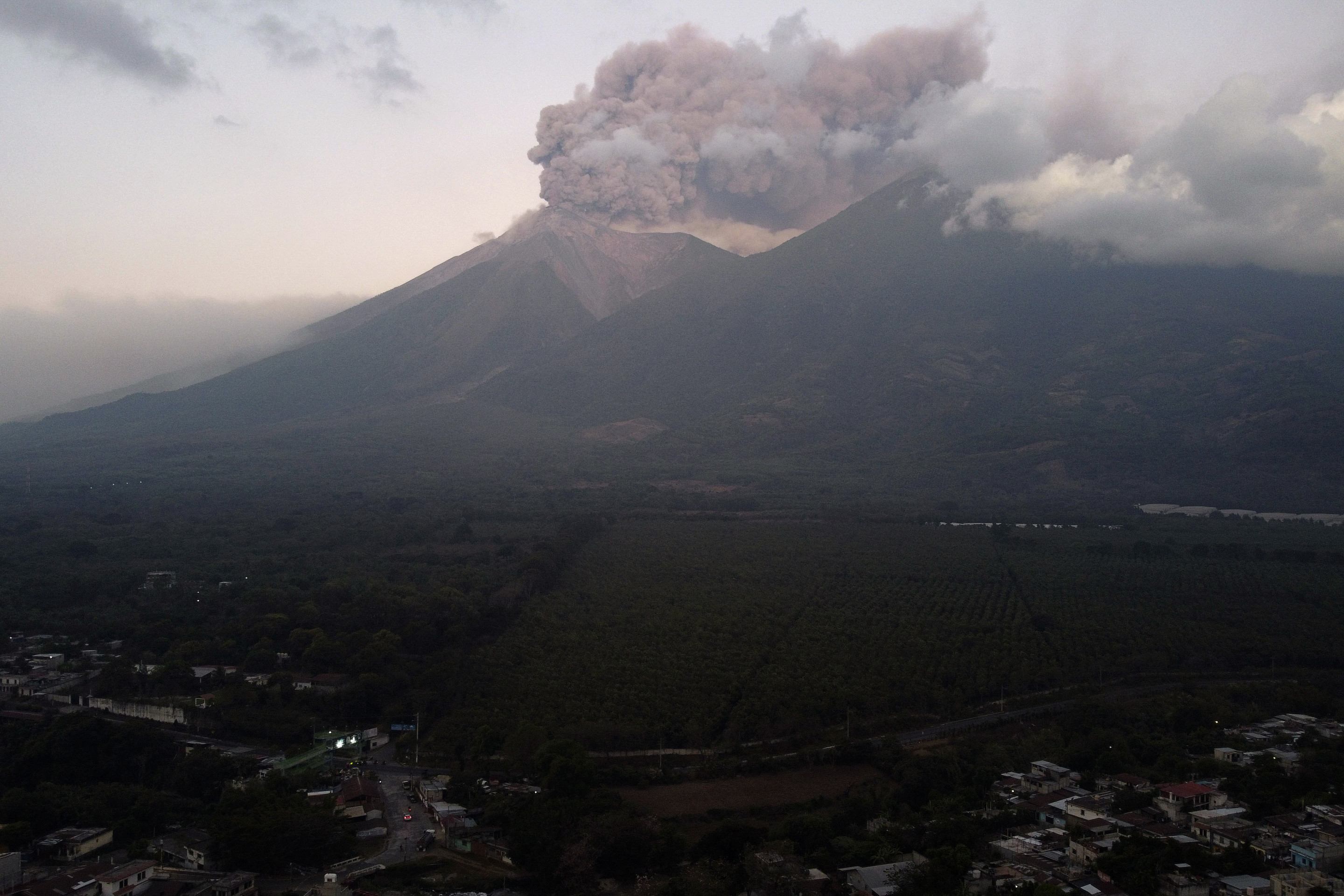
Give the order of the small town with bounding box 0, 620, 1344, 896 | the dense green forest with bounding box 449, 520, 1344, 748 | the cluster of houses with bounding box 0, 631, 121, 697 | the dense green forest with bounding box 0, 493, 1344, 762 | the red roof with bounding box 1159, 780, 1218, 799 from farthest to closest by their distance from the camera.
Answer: the cluster of houses with bounding box 0, 631, 121, 697
the dense green forest with bounding box 0, 493, 1344, 762
the dense green forest with bounding box 449, 520, 1344, 748
the red roof with bounding box 1159, 780, 1218, 799
the small town with bounding box 0, 620, 1344, 896

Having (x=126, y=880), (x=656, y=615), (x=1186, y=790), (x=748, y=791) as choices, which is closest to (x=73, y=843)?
(x=126, y=880)

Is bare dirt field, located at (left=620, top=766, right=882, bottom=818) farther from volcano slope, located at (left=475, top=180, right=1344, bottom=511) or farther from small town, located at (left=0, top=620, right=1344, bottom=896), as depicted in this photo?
volcano slope, located at (left=475, top=180, right=1344, bottom=511)

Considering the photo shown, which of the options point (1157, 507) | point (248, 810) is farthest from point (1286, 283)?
point (248, 810)

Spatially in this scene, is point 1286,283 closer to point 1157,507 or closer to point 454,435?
point 1157,507

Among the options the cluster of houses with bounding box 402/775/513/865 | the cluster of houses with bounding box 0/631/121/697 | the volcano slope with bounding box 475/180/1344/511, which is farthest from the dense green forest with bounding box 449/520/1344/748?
the volcano slope with bounding box 475/180/1344/511

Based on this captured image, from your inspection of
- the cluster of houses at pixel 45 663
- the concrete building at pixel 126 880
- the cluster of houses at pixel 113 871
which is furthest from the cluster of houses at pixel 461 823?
the cluster of houses at pixel 45 663

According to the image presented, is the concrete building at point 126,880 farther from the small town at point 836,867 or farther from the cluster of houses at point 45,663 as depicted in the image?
the cluster of houses at point 45,663
